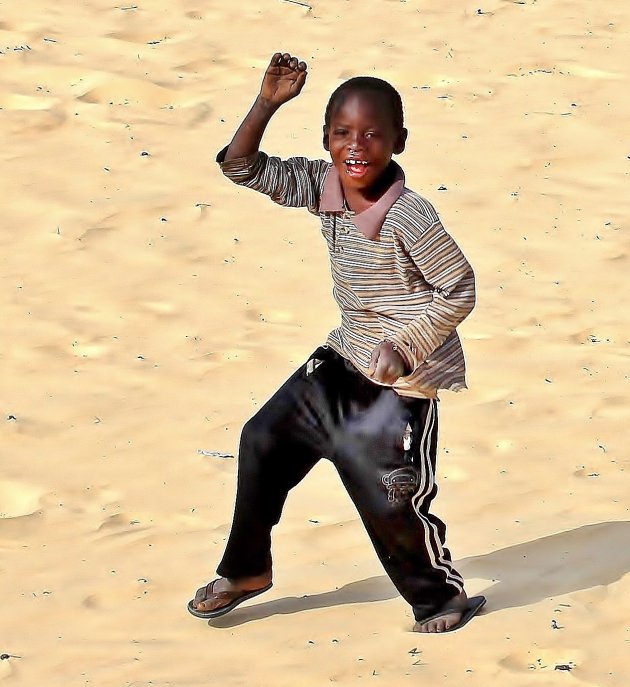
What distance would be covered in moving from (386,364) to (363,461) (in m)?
0.36

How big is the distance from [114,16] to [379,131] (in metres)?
5.99

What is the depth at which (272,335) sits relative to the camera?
5996 mm

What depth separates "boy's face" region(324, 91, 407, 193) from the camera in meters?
3.49

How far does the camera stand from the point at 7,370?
5766 millimetres

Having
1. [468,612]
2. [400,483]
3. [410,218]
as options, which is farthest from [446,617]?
[410,218]

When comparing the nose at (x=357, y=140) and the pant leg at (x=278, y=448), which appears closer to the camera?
the nose at (x=357, y=140)

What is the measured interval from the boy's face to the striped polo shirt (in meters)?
0.09

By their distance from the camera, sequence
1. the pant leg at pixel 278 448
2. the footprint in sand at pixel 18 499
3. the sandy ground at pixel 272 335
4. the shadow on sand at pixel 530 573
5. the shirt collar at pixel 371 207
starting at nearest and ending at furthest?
the shirt collar at pixel 371 207 → the pant leg at pixel 278 448 → the sandy ground at pixel 272 335 → the shadow on sand at pixel 530 573 → the footprint in sand at pixel 18 499

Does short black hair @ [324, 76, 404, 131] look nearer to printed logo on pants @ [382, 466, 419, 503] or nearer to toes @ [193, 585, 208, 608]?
printed logo on pants @ [382, 466, 419, 503]

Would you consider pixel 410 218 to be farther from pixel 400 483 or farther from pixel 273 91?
pixel 400 483

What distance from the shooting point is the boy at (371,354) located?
11.5 feet

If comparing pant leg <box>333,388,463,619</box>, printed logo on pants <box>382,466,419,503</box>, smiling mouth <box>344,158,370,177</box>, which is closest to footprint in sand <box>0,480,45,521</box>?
pant leg <box>333,388,463,619</box>

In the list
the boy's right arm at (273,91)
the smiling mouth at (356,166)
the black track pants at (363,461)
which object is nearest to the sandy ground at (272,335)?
the black track pants at (363,461)

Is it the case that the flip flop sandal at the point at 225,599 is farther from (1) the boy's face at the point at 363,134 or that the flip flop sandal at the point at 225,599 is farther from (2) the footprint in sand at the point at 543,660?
(1) the boy's face at the point at 363,134
